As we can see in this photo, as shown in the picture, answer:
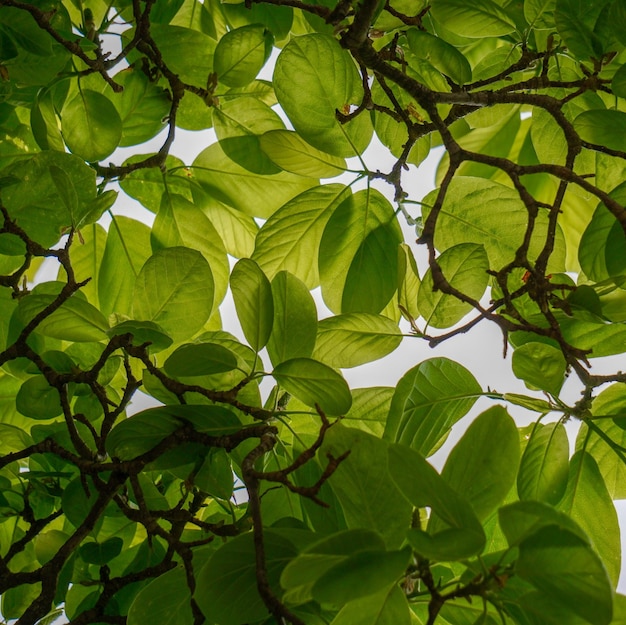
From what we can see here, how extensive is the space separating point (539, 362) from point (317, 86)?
273mm

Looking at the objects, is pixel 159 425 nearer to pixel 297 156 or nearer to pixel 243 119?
pixel 297 156

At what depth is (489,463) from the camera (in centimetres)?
36

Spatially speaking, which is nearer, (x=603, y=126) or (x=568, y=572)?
(x=568, y=572)

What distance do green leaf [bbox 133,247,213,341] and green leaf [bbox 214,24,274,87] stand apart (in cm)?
22

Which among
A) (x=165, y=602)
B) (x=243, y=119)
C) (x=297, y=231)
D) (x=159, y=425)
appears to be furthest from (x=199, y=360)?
(x=243, y=119)

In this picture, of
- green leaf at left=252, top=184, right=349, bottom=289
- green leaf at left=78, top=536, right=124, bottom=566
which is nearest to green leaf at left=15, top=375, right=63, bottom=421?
green leaf at left=78, top=536, right=124, bottom=566

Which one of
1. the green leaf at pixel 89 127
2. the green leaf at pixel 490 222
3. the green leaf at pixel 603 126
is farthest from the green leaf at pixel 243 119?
the green leaf at pixel 603 126

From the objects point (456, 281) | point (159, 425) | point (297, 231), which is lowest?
point (159, 425)

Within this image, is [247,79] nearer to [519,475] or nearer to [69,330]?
[69,330]

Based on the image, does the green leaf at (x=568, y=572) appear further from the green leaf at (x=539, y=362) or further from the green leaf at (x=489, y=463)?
the green leaf at (x=539, y=362)

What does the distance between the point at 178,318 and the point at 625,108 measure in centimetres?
51

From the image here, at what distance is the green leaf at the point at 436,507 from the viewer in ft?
0.96

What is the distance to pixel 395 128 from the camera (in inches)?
28.1

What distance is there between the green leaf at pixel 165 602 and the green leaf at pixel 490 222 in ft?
1.16
